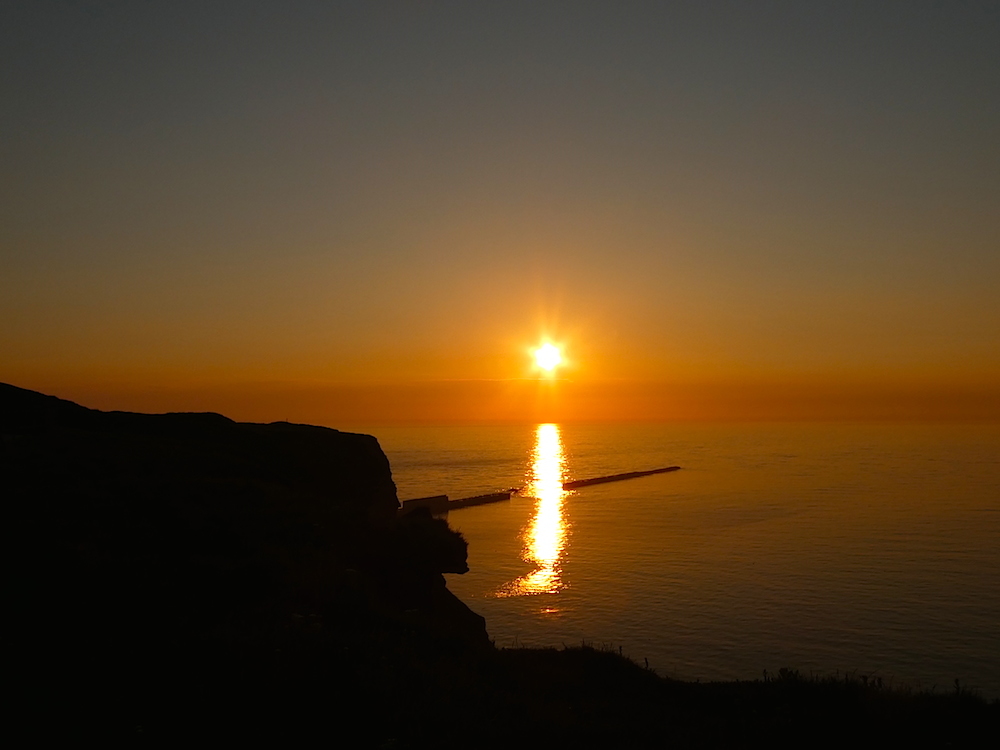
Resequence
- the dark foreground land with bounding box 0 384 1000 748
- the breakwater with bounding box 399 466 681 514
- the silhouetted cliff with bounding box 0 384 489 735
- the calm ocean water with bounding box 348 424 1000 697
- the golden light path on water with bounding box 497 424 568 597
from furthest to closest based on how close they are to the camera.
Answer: the breakwater with bounding box 399 466 681 514
the golden light path on water with bounding box 497 424 568 597
the calm ocean water with bounding box 348 424 1000 697
the silhouetted cliff with bounding box 0 384 489 735
the dark foreground land with bounding box 0 384 1000 748

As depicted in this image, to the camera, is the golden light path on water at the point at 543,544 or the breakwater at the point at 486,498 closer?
the golden light path on water at the point at 543,544

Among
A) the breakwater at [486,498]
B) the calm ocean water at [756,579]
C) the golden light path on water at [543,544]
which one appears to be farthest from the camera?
the breakwater at [486,498]

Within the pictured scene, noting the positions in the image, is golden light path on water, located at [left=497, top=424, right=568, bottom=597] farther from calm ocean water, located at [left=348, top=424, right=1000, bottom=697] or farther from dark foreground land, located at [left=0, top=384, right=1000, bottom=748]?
dark foreground land, located at [left=0, top=384, right=1000, bottom=748]

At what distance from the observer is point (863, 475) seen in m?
154

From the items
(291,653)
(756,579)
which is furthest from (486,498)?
(291,653)

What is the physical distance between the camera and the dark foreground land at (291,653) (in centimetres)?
1012

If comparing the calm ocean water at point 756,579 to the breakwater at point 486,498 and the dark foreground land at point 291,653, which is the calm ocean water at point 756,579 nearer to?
the breakwater at point 486,498

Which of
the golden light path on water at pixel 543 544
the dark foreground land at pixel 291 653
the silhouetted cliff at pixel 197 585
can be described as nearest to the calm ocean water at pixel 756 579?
the golden light path on water at pixel 543 544

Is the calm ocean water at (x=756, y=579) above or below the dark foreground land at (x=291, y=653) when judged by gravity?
below

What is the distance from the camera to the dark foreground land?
10125 millimetres

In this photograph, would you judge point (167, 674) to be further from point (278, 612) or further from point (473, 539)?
point (473, 539)

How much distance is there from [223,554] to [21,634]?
6.48 m

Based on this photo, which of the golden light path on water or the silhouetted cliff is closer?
the silhouetted cliff

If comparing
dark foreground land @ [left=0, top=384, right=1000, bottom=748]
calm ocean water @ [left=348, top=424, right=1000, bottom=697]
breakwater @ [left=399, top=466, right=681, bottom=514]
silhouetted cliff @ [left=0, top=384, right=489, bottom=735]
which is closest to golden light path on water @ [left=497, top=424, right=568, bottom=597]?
calm ocean water @ [left=348, top=424, right=1000, bottom=697]
